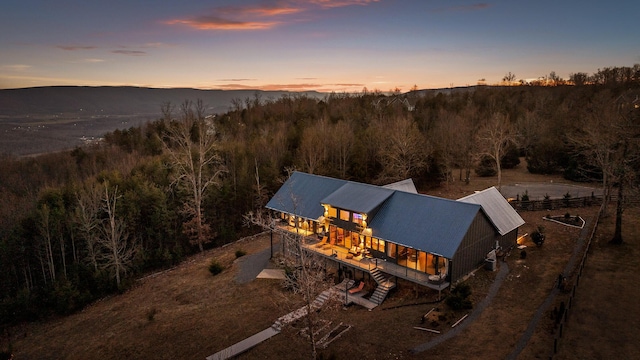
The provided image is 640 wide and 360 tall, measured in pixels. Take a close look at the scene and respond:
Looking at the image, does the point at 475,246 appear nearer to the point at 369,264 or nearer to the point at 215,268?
the point at 369,264

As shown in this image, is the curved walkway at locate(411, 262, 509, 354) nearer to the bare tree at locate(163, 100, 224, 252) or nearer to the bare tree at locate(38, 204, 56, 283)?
the bare tree at locate(163, 100, 224, 252)

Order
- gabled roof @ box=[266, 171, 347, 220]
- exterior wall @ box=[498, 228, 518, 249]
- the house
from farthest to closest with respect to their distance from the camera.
Result: gabled roof @ box=[266, 171, 347, 220] → exterior wall @ box=[498, 228, 518, 249] → the house

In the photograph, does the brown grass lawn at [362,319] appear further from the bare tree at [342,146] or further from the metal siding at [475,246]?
the bare tree at [342,146]

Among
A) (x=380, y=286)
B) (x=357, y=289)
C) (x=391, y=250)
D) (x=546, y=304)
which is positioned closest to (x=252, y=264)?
(x=357, y=289)

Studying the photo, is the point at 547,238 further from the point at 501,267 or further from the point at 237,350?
the point at 237,350

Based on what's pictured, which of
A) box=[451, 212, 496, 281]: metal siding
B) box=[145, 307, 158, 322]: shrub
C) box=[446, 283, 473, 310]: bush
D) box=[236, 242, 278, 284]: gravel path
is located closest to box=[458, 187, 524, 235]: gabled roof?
box=[451, 212, 496, 281]: metal siding

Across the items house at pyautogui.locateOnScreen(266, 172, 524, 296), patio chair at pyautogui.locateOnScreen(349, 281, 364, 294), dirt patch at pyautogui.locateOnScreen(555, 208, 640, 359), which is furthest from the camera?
patio chair at pyautogui.locateOnScreen(349, 281, 364, 294)
